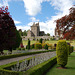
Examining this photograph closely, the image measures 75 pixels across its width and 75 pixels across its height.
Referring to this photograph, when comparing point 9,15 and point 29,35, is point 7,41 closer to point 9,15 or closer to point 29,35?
point 9,15

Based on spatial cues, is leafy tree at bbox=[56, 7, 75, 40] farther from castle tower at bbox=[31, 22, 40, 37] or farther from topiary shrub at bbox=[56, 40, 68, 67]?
castle tower at bbox=[31, 22, 40, 37]

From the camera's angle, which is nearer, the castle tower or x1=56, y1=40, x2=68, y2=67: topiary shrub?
x1=56, y1=40, x2=68, y2=67: topiary shrub

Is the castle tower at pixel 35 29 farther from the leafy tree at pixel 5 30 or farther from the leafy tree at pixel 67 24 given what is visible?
the leafy tree at pixel 5 30

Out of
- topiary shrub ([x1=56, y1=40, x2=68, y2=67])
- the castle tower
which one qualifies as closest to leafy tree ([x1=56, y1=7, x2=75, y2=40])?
topiary shrub ([x1=56, y1=40, x2=68, y2=67])

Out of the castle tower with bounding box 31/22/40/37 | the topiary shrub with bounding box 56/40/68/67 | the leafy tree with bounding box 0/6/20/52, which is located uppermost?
the castle tower with bounding box 31/22/40/37

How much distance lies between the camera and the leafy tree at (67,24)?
11492mm

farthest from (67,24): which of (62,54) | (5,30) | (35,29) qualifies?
(35,29)

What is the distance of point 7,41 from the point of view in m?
10.9

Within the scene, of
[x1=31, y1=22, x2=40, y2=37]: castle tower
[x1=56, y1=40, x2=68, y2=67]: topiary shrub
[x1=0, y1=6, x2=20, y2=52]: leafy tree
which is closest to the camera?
[x1=56, y1=40, x2=68, y2=67]: topiary shrub

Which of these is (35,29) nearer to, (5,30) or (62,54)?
(5,30)

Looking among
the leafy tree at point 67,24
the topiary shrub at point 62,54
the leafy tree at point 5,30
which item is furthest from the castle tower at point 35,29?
the topiary shrub at point 62,54

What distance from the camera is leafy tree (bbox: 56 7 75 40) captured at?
37.7 feet

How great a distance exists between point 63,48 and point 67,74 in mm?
2199

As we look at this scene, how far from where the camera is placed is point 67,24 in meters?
12.5
